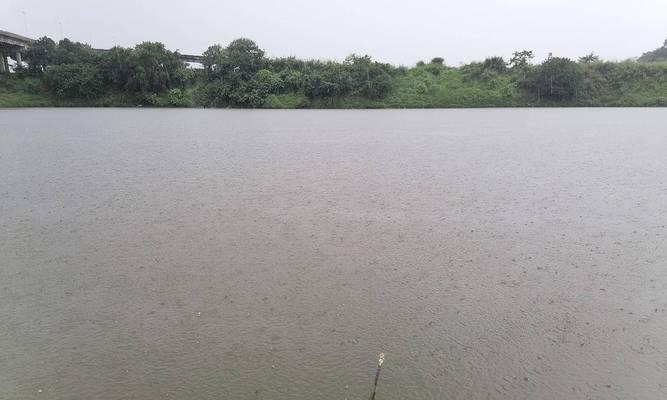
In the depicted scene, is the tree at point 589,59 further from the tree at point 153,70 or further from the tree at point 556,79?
the tree at point 153,70

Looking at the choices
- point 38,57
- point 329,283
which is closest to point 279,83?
point 38,57

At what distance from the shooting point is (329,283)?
4.87 meters

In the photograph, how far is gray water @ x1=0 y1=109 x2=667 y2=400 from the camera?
3375mm

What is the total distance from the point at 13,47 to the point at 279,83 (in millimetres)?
28158

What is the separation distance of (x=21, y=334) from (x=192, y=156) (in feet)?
30.8

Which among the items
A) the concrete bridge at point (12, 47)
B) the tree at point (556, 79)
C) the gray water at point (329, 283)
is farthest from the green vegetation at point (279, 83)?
the gray water at point (329, 283)

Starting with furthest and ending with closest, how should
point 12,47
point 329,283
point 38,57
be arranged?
point 12,47
point 38,57
point 329,283

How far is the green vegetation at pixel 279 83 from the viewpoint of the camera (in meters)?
38.4

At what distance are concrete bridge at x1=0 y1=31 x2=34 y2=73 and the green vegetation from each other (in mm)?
4218

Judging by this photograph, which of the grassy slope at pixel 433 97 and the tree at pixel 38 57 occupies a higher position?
the tree at pixel 38 57

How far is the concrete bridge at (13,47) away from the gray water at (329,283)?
42561 mm

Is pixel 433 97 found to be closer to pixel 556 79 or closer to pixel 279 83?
pixel 556 79

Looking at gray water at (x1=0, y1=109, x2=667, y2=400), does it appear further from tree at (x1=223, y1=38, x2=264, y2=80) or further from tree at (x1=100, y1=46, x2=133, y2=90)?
tree at (x1=100, y1=46, x2=133, y2=90)

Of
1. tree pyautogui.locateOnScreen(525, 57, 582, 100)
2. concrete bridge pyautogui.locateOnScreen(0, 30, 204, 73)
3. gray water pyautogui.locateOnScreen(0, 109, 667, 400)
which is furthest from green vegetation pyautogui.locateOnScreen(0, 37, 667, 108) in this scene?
gray water pyautogui.locateOnScreen(0, 109, 667, 400)
